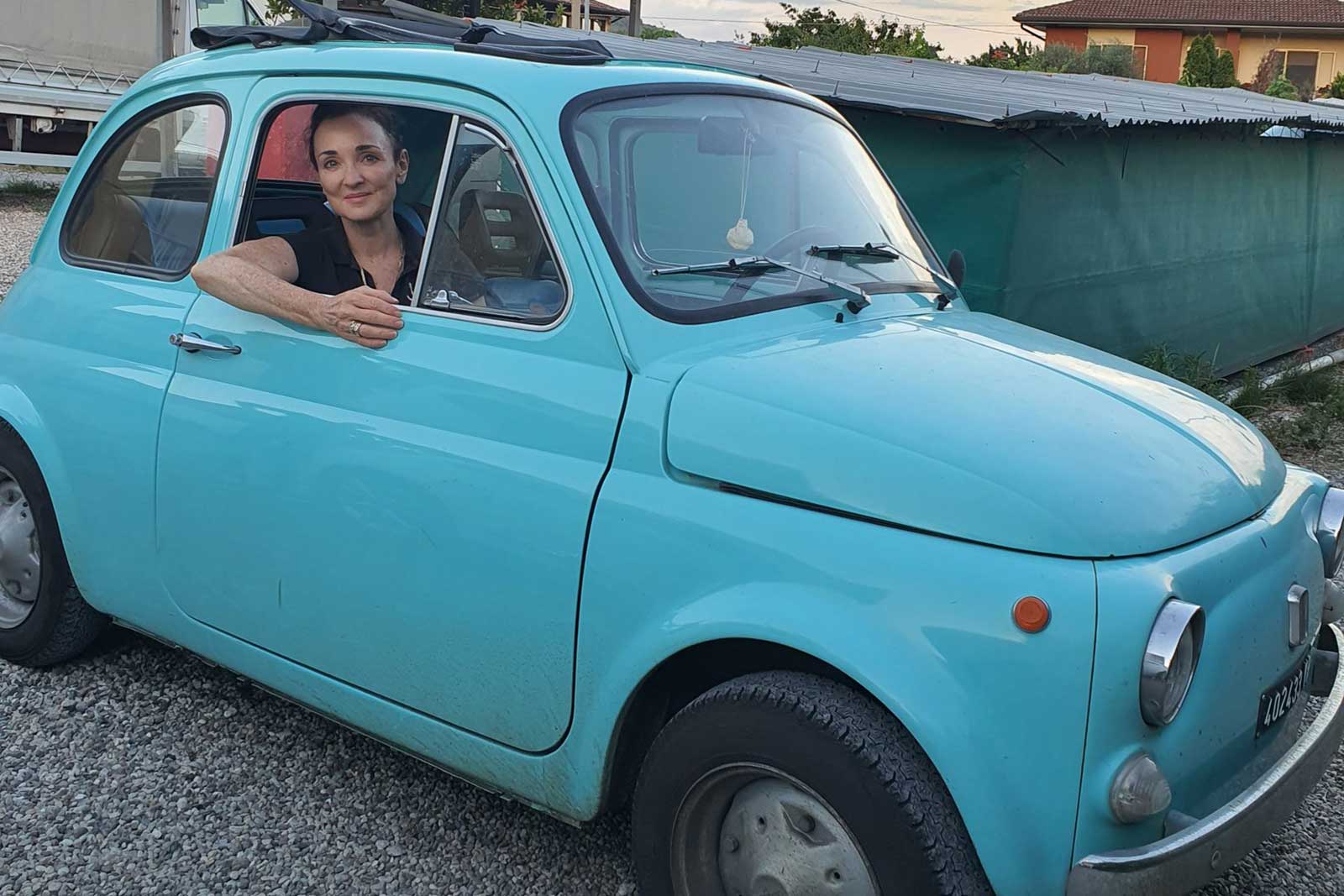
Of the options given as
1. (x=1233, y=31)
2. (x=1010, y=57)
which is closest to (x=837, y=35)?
(x=1010, y=57)

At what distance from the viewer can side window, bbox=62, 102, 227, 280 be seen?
145 inches

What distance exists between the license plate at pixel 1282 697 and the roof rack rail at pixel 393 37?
2101mm

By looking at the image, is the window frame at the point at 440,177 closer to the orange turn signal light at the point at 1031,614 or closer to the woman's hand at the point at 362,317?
the woman's hand at the point at 362,317

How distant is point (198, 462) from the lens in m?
3.43

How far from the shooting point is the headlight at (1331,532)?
2939 mm

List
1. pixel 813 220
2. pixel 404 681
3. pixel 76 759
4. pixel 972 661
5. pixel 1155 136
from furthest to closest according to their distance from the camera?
pixel 1155 136 → pixel 76 759 → pixel 813 220 → pixel 404 681 → pixel 972 661

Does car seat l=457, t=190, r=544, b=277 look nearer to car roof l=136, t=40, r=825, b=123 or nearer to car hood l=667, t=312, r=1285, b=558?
car roof l=136, t=40, r=825, b=123

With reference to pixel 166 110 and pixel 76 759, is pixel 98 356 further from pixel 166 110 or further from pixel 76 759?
pixel 76 759

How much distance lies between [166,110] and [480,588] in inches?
74.7

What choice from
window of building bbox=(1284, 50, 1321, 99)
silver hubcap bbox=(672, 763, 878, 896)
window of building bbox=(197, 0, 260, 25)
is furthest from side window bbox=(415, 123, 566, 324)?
window of building bbox=(1284, 50, 1321, 99)

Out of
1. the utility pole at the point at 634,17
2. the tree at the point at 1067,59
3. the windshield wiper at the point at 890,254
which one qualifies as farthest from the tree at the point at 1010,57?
the windshield wiper at the point at 890,254

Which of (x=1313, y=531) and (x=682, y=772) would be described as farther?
(x=1313, y=531)

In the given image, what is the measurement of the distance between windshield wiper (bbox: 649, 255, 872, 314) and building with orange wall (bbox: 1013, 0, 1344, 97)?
48.3m

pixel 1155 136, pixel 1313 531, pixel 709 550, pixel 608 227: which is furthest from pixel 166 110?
pixel 1155 136
